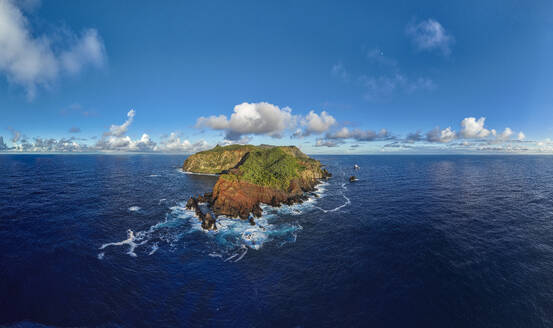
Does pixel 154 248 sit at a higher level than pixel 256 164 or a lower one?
lower

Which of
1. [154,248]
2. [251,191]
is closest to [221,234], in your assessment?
[154,248]

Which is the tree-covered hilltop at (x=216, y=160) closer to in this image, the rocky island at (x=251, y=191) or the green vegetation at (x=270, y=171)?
the green vegetation at (x=270, y=171)

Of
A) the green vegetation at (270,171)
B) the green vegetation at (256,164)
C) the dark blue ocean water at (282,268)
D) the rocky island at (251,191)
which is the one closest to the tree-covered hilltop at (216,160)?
the green vegetation at (256,164)

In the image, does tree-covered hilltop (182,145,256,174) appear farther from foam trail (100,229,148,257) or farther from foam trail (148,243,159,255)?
foam trail (148,243,159,255)

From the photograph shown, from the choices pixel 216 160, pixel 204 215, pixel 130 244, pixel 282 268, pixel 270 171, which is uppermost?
pixel 216 160

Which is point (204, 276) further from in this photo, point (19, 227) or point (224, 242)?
point (19, 227)

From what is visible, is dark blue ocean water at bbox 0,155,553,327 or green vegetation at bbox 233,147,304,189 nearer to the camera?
dark blue ocean water at bbox 0,155,553,327

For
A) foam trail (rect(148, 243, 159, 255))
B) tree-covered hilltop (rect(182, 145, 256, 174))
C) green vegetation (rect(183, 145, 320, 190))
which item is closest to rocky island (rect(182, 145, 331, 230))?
green vegetation (rect(183, 145, 320, 190))

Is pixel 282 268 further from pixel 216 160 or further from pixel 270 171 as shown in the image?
pixel 216 160
